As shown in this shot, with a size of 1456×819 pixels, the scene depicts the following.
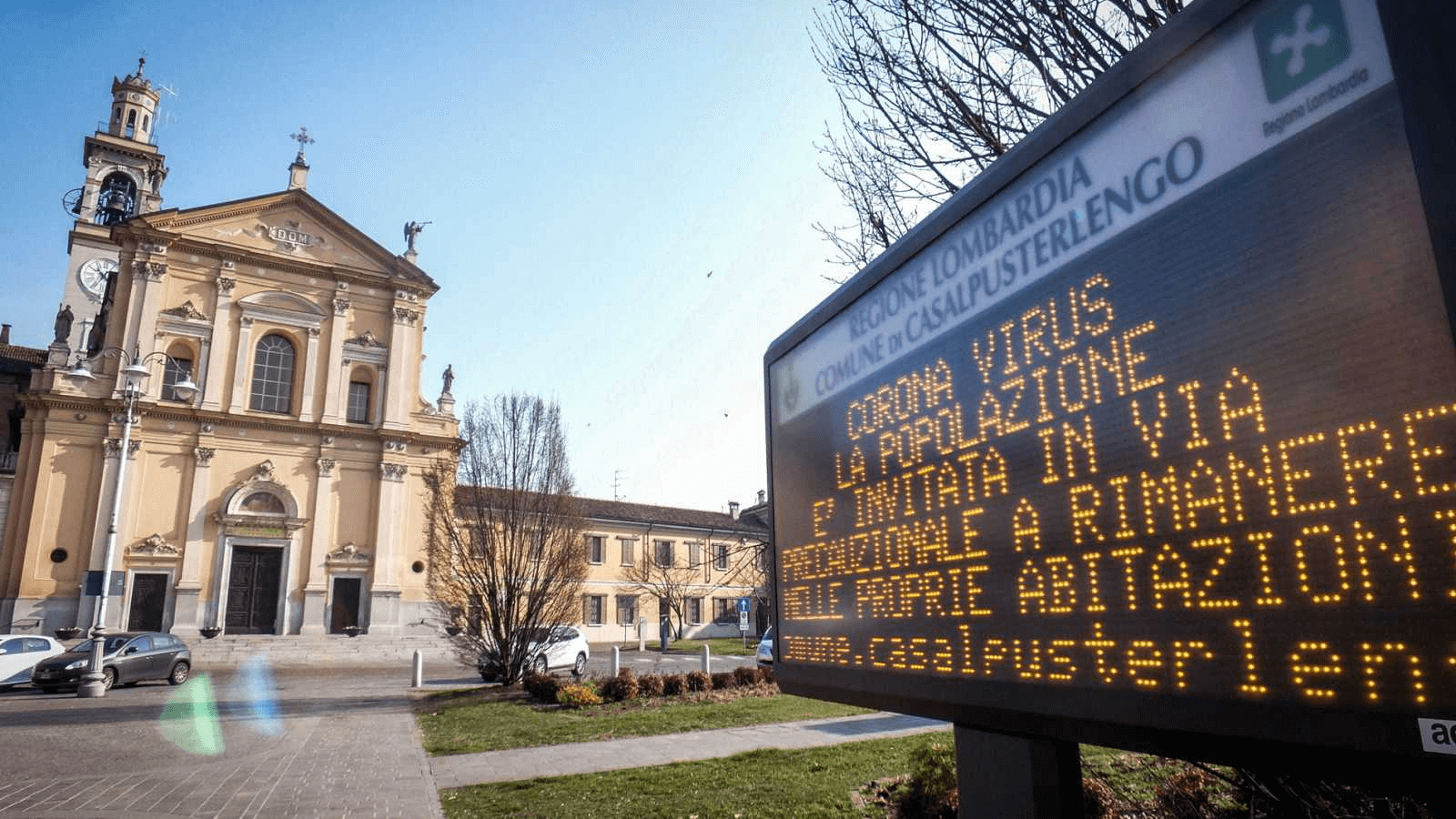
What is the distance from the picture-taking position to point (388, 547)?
111 ft

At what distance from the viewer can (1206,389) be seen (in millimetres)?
1902

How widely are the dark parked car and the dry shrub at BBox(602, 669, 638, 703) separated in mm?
11681

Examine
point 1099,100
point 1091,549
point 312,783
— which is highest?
point 1099,100

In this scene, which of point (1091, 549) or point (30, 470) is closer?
point (1091, 549)

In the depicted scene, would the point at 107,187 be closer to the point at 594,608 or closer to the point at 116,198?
the point at 116,198

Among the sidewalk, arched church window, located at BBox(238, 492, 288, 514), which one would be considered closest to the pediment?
arched church window, located at BBox(238, 492, 288, 514)

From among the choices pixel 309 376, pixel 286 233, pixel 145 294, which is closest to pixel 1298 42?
pixel 309 376

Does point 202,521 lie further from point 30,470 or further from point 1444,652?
point 1444,652

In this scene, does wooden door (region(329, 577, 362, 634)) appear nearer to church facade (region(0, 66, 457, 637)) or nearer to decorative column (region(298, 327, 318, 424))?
church facade (region(0, 66, 457, 637))

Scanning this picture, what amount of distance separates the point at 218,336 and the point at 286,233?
5.55m

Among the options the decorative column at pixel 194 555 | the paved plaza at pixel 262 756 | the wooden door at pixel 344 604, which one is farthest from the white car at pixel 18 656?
the wooden door at pixel 344 604

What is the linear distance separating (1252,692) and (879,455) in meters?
1.72

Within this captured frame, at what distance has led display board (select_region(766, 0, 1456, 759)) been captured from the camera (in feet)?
4.98

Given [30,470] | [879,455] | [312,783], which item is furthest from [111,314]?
[879,455]
